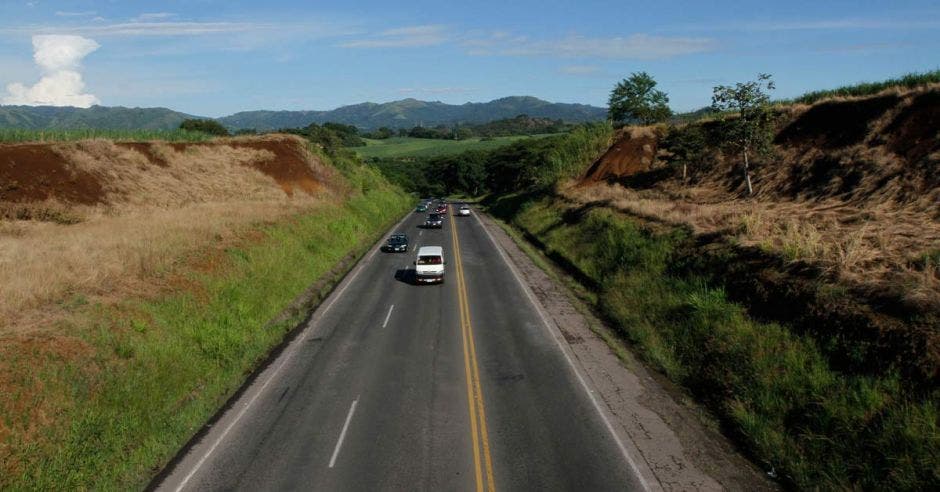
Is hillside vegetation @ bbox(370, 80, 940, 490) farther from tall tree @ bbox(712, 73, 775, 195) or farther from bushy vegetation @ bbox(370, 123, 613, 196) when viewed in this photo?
bushy vegetation @ bbox(370, 123, 613, 196)

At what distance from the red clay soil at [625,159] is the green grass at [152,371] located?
131 feet

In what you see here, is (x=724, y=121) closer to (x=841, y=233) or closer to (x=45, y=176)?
(x=841, y=233)

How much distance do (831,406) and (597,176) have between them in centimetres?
4870

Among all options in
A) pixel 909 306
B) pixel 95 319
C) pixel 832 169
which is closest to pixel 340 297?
pixel 95 319

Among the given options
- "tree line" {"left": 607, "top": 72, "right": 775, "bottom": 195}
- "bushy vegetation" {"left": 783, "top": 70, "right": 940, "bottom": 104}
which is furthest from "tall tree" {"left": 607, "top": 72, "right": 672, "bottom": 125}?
"bushy vegetation" {"left": 783, "top": 70, "right": 940, "bottom": 104}

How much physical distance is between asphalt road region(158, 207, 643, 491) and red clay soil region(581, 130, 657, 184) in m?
39.0

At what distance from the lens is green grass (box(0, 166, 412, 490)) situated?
11.6m

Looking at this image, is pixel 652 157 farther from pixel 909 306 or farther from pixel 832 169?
pixel 909 306

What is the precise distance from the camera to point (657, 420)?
14117 mm

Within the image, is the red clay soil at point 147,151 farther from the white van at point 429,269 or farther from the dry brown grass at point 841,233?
the dry brown grass at point 841,233

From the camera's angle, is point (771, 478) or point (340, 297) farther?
point (340, 297)

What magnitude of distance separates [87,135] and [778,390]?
60.0 m

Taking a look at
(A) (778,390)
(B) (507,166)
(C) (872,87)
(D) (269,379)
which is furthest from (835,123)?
(B) (507,166)

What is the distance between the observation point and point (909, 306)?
45.1ft
